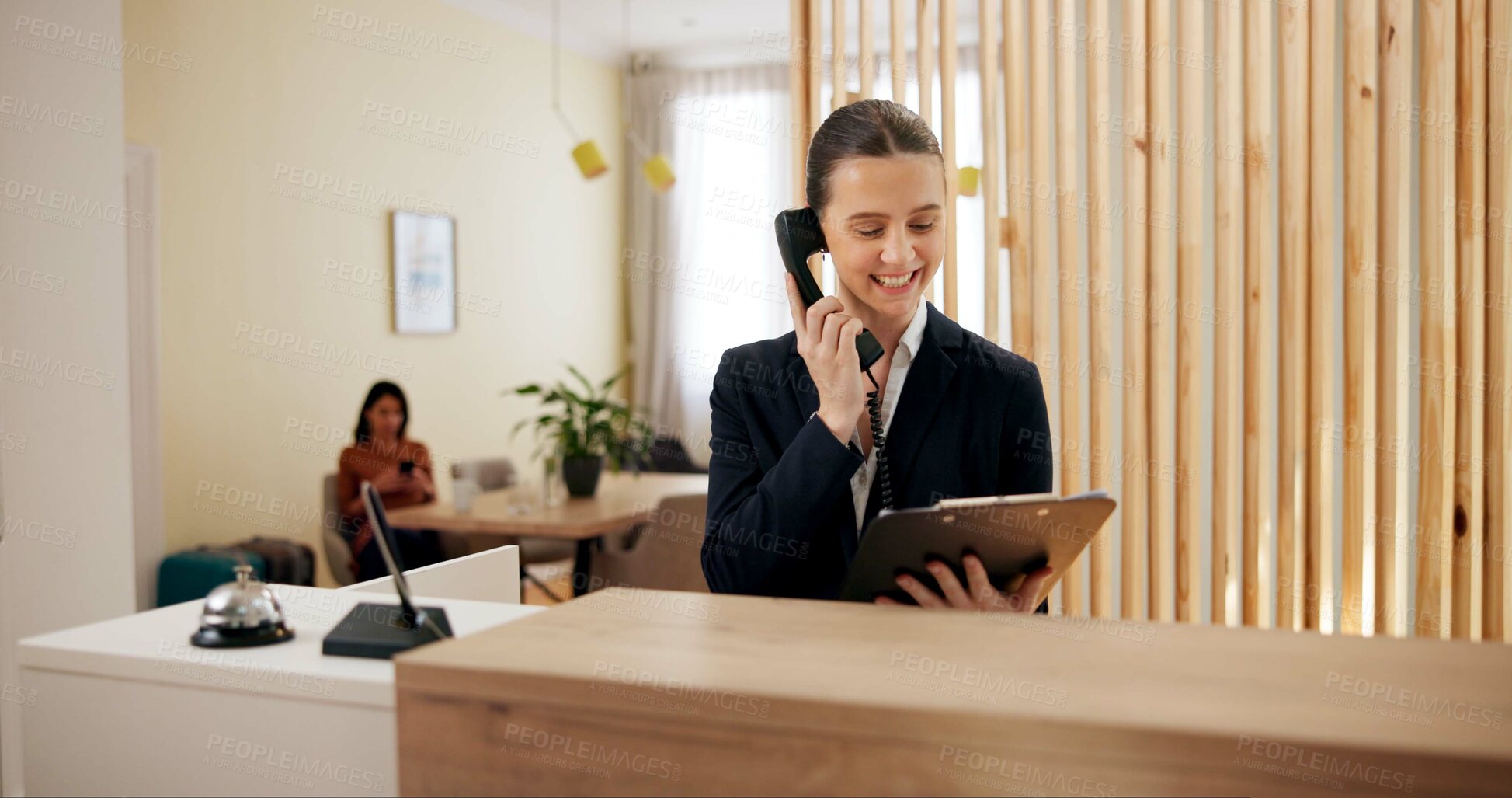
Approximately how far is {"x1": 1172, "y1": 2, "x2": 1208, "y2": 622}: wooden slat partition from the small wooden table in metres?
1.89

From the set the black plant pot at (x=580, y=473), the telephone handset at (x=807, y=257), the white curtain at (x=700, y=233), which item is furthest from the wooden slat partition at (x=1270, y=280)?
the white curtain at (x=700, y=233)

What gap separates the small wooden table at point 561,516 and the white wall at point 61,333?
133 cm

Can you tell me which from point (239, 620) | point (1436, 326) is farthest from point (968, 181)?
point (239, 620)

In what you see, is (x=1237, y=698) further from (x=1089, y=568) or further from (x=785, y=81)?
(x=785, y=81)

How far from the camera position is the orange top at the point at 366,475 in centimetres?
489

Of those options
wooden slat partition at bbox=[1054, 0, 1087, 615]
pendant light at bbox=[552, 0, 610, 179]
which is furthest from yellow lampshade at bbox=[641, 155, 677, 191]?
wooden slat partition at bbox=[1054, 0, 1087, 615]

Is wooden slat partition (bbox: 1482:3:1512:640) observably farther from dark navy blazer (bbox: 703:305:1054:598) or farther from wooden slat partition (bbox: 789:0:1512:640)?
dark navy blazer (bbox: 703:305:1054:598)

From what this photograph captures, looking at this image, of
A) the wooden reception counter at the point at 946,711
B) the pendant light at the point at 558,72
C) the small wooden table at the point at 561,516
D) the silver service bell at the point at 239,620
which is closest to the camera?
the wooden reception counter at the point at 946,711

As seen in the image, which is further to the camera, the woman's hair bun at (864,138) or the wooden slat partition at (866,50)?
Answer: the wooden slat partition at (866,50)

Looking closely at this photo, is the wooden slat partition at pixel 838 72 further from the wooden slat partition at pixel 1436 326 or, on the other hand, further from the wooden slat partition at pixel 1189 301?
the wooden slat partition at pixel 1436 326

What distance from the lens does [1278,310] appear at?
242cm

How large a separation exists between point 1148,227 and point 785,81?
554cm

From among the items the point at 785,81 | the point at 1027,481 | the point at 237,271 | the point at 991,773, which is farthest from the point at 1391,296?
the point at 785,81

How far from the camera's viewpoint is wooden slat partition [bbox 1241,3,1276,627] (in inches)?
93.9
